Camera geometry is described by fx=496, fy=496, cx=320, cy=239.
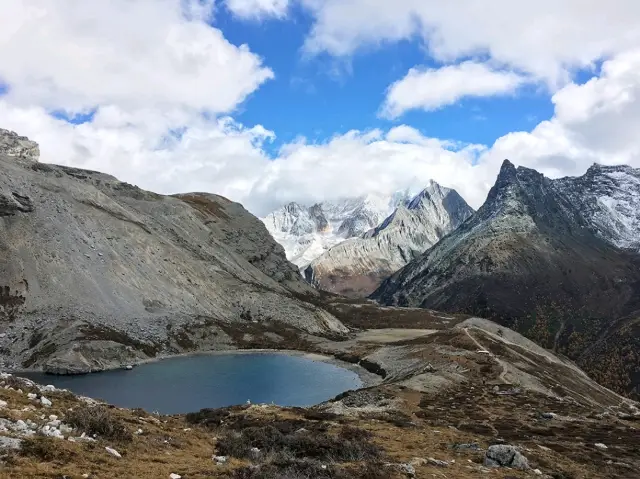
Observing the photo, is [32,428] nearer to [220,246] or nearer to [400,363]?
[400,363]

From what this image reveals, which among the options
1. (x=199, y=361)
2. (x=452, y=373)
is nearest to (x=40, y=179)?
(x=199, y=361)

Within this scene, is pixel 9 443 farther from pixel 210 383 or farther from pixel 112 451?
pixel 210 383

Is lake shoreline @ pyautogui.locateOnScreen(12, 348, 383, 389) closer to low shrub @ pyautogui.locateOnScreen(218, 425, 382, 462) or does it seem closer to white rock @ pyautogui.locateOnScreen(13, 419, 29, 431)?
low shrub @ pyautogui.locateOnScreen(218, 425, 382, 462)

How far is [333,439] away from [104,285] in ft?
323

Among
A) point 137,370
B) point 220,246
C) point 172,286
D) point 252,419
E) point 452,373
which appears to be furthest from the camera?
point 220,246

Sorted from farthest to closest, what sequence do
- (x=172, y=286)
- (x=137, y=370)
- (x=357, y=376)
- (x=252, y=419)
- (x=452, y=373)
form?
(x=172, y=286) < (x=357, y=376) < (x=137, y=370) < (x=452, y=373) < (x=252, y=419)

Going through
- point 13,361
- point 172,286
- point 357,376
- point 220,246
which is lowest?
point 357,376

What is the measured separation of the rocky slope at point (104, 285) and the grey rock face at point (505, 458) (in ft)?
264

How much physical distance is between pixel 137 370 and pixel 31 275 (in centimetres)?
3382

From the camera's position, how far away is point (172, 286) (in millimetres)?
132875

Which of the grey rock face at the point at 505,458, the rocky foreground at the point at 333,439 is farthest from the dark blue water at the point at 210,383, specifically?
the grey rock face at the point at 505,458

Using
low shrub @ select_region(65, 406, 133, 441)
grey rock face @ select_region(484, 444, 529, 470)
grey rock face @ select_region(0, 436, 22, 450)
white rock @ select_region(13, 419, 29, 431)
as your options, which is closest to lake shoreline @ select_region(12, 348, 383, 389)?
grey rock face @ select_region(484, 444, 529, 470)

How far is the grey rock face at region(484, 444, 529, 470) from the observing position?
28406 millimetres

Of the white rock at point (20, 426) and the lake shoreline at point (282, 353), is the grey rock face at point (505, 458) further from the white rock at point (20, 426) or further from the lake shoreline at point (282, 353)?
the lake shoreline at point (282, 353)
